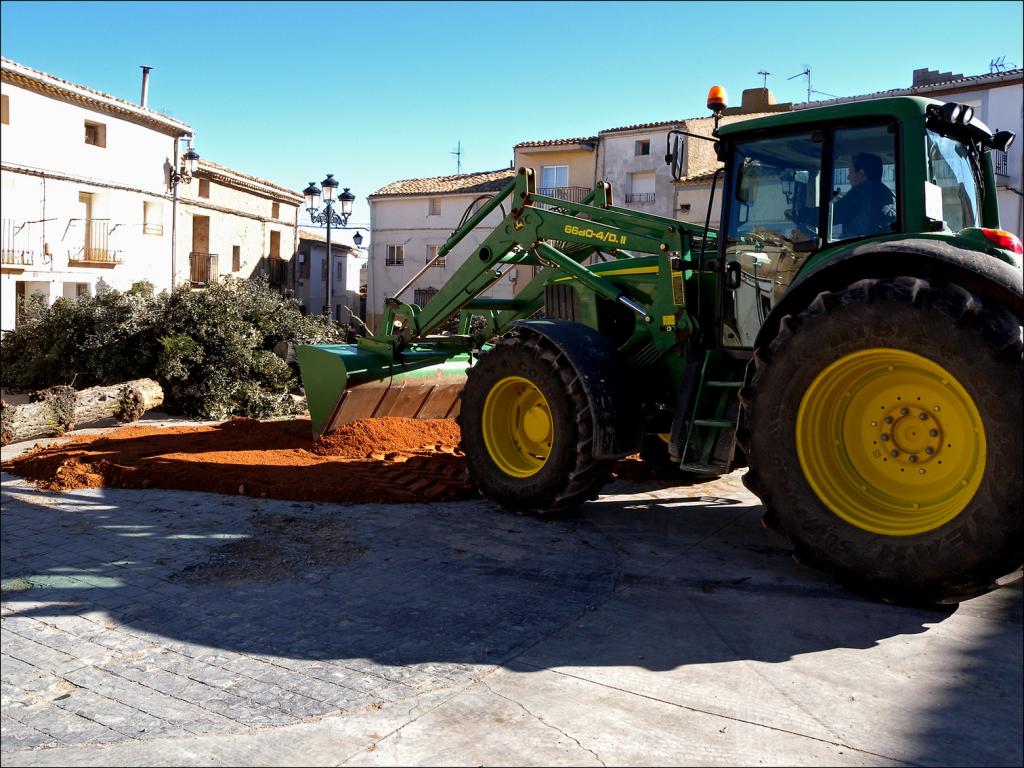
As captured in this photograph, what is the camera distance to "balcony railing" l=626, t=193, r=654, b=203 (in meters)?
32.8

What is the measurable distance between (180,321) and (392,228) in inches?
1059

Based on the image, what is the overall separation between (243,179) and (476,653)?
3371 centimetres

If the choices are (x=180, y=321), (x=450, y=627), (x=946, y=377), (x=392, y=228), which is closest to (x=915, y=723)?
(x=946, y=377)

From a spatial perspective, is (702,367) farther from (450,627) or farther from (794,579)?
(450,627)

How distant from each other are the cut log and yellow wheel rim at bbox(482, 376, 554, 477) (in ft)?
18.1

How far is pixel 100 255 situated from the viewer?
26031mm

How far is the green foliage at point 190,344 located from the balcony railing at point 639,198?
65.7 ft

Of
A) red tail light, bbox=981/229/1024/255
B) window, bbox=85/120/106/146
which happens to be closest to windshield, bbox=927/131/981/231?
red tail light, bbox=981/229/1024/255

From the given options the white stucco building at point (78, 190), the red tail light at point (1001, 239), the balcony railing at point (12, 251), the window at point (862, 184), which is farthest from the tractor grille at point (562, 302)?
the balcony railing at point (12, 251)

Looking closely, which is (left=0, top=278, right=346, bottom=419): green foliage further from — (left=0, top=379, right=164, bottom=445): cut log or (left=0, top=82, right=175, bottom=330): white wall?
(left=0, top=82, right=175, bottom=330): white wall

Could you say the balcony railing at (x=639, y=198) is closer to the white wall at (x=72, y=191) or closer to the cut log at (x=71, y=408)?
the white wall at (x=72, y=191)

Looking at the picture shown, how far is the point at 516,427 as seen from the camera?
22.8 ft

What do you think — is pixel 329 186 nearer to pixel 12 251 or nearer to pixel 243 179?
pixel 12 251

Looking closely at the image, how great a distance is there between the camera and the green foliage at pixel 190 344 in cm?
1195
